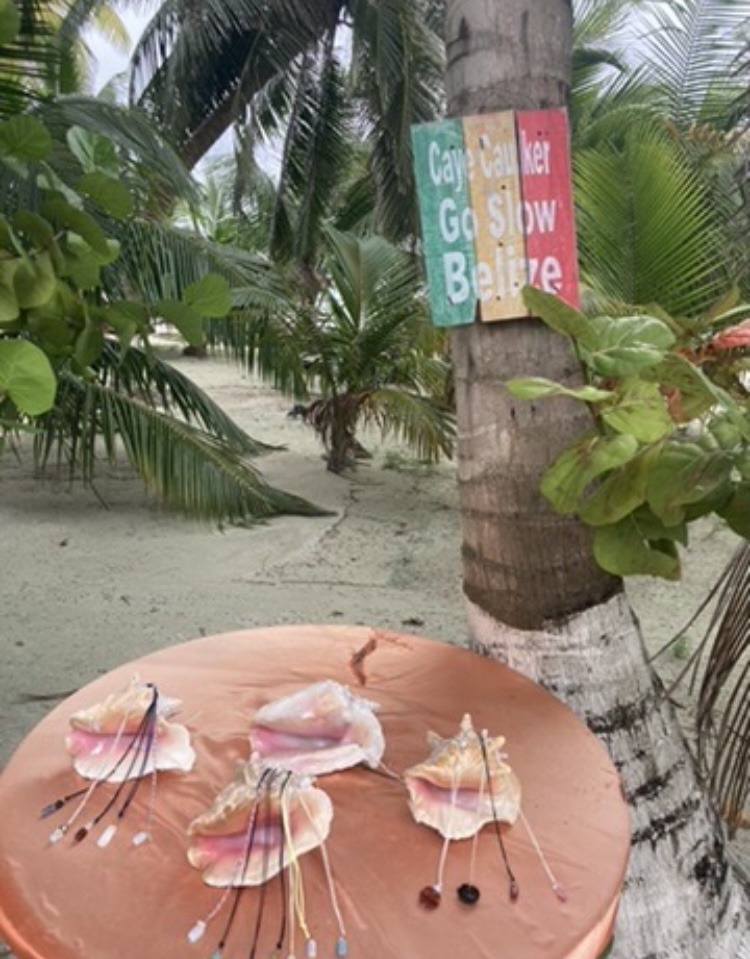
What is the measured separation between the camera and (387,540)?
451 centimetres

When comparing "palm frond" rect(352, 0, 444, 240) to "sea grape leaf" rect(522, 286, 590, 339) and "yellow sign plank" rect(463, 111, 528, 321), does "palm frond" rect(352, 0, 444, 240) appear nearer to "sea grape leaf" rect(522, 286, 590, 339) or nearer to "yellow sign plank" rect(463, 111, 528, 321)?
"yellow sign plank" rect(463, 111, 528, 321)

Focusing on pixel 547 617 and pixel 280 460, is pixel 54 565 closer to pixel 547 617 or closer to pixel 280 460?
pixel 280 460

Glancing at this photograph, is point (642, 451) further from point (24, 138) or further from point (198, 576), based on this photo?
point (198, 576)

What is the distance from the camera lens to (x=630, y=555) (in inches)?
37.9

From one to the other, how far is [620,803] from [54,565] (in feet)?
11.5

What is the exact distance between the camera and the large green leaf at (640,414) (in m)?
0.89

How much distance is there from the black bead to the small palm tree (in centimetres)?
453

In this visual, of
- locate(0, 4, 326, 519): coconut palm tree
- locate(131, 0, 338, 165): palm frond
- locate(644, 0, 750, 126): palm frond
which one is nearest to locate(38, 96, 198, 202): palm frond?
locate(0, 4, 326, 519): coconut palm tree

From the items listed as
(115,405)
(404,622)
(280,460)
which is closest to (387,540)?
(404,622)

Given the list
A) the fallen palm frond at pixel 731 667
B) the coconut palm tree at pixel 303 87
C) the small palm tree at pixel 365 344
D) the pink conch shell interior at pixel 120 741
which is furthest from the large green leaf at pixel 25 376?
the coconut palm tree at pixel 303 87

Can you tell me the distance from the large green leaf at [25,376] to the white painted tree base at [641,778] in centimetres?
69

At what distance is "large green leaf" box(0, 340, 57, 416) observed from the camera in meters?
0.78

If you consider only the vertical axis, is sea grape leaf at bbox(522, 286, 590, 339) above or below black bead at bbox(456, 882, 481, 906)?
above

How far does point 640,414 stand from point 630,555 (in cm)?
17
